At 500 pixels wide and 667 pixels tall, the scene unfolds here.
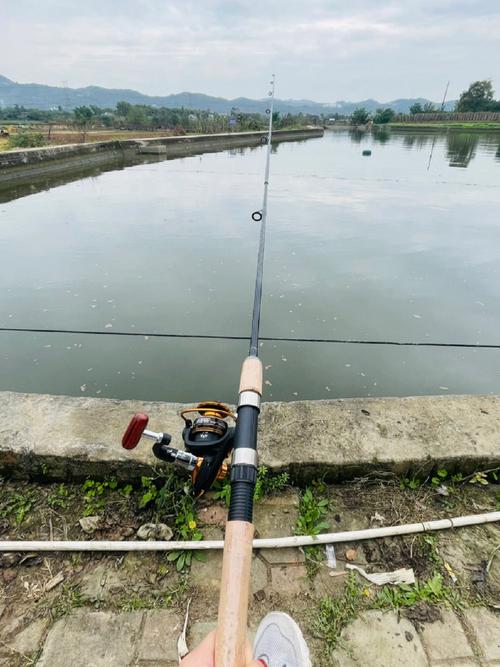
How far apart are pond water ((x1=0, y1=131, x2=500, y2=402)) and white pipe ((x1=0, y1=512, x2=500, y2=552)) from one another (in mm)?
1994

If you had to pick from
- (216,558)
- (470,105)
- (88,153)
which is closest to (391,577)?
(216,558)

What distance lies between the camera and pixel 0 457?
6.09 feet

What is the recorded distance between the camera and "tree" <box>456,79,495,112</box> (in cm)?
7438

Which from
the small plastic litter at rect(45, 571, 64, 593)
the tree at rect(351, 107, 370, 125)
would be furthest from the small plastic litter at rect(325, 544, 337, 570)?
the tree at rect(351, 107, 370, 125)

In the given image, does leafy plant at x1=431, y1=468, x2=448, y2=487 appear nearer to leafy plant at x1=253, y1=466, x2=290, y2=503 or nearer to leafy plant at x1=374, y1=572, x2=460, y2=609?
leafy plant at x1=374, y1=572, x2=460, y2=609

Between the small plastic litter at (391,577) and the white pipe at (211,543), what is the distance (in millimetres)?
139

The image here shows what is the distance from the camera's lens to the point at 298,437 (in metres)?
2.01

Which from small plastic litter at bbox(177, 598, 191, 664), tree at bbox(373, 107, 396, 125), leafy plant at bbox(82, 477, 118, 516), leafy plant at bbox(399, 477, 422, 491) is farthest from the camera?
tree at bbox(373, 107, 396, 125)

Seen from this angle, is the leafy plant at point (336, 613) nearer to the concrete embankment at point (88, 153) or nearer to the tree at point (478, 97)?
the concrete embankment at point (88, 153)

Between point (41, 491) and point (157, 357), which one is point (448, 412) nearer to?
point (41, 491)

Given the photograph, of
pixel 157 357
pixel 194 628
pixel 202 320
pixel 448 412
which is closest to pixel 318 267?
pixel 202 320

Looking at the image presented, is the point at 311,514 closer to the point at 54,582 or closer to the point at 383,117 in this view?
the point at 54,582

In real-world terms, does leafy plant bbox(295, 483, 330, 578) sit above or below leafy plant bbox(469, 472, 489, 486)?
below

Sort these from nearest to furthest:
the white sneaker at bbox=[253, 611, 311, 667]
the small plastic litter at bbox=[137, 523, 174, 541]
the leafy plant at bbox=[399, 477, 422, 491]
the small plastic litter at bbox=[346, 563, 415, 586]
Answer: the white sneaker at bbox=[253, 611, 311, 667] → the small plastic litter at bbox=[346, 563, 415, 586] → the small plastic litter at bbox=[137, 523, 174, 541] → the leafy plant at bbox=[399, 477, 422, 491]
